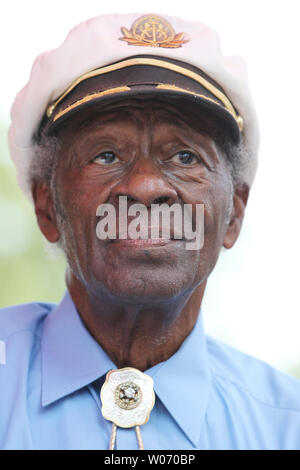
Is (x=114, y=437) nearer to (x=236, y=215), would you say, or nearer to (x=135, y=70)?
(x=236, y=215)

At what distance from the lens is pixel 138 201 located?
215 cm

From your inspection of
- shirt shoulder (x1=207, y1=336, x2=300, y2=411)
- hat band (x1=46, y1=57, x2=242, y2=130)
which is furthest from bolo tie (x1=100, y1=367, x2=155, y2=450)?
hat band (x1=46, y1=57, x2=242, y2=130)

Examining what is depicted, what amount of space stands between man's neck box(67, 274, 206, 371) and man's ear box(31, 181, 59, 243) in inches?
13.5

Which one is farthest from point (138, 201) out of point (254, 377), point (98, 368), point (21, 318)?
point (254, 377)

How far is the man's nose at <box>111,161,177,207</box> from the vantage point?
2.13 m

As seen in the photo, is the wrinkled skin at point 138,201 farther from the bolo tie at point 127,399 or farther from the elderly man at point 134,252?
the bolo tie at point 127,399

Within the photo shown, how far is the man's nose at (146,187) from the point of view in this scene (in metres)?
2.13

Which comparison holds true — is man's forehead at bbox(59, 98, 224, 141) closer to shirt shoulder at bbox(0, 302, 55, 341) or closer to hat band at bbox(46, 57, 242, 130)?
hat band at bbox(46, 57, 242, 130)

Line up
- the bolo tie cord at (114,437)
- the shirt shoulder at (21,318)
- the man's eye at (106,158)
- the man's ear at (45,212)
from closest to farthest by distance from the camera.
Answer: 1. the bolo tie cord at (114,437)
2. the man's eye at (106,158)
3. the shirt shoulder at (21,318)
4. the man's ear at (45,212)

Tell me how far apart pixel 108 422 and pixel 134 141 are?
3.21ft

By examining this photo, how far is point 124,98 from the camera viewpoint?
223cm

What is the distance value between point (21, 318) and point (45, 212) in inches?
17.7

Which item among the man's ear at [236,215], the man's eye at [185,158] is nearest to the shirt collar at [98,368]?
the man's ear at [236,215]
